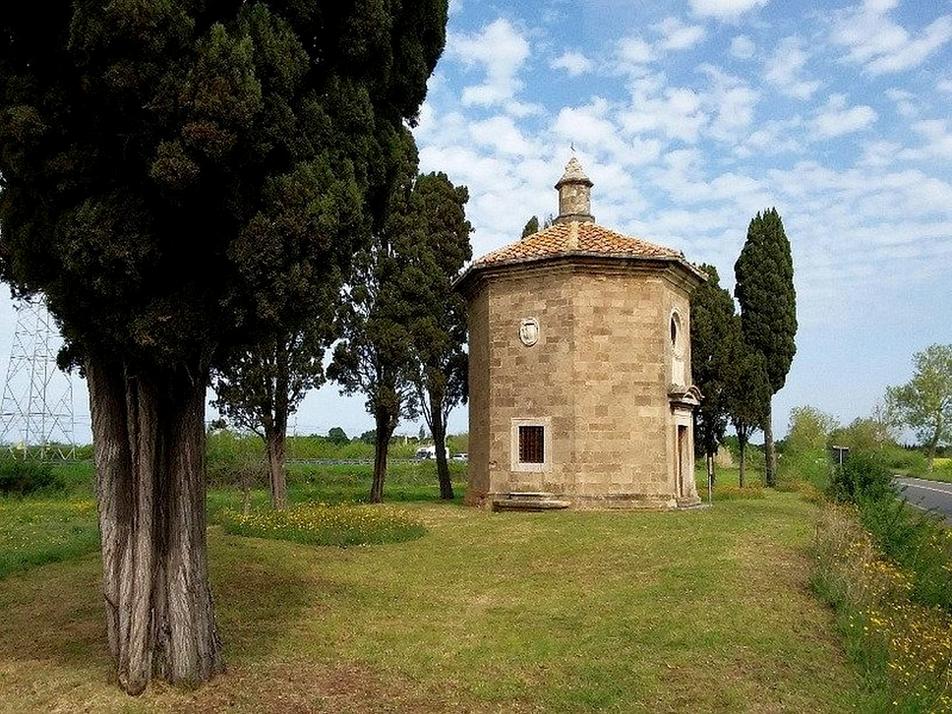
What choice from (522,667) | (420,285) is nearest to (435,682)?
(522,667)

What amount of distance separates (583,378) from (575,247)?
10.1 feet

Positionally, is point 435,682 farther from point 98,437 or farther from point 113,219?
point 113,219

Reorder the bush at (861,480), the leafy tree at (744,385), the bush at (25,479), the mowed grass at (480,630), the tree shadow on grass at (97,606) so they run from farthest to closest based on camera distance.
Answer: the leafy tree at (744,385) < the bush at (25,479) < the bush at (861,480) < the tree shadow on grass at (97,606) < the mowed grass at (480,630)

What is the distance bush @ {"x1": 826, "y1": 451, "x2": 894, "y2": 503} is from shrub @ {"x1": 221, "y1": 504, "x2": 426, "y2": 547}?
959cm

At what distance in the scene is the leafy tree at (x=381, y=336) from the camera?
70.9 feet

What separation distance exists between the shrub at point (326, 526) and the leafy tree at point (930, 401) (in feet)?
196

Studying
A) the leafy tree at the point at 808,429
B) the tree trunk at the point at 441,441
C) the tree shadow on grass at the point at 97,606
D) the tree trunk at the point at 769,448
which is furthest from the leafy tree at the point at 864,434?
the tree shadow on grass at the point at 97,606

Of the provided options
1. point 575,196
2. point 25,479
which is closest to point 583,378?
point 575,196

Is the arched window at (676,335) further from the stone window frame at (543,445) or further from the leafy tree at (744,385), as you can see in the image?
the leafy tree at (744,385)

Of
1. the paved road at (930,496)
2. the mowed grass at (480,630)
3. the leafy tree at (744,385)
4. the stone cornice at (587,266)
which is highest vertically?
the stone cornice at (587,266)

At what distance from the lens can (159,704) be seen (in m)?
6.16

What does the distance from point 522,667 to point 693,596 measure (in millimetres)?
3032

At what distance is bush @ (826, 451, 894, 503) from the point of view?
16620 mm

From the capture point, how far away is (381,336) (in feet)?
70.2
